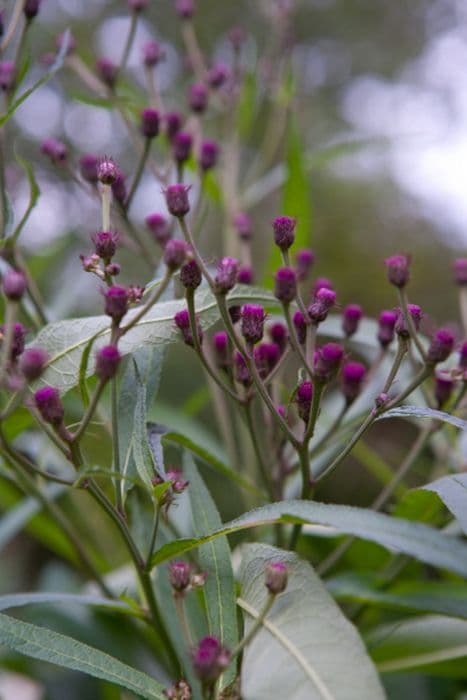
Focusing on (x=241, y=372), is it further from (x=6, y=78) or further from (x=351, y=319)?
(x=6, y=78)

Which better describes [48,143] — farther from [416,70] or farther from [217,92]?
[416,70]

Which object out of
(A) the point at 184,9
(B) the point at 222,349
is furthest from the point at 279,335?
(A) the point at 184,9

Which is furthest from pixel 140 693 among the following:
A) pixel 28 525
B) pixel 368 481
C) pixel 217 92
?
pixel 368 481

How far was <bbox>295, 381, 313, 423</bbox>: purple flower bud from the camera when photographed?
51 centimetres

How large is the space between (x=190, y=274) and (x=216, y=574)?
0.67 feet

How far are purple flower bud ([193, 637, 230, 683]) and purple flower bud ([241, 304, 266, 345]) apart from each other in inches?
→ 7.8

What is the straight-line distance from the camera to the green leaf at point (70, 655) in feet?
1.58

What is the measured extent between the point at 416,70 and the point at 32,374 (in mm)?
3958

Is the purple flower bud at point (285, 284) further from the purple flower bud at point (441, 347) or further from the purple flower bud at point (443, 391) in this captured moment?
the purple flower bud at point (443, 391)

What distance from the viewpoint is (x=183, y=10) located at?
103 centimetres

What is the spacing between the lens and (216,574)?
52cm

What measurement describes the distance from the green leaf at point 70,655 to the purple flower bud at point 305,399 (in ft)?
0.65

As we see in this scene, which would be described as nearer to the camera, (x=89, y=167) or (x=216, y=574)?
(x=216, y=574)

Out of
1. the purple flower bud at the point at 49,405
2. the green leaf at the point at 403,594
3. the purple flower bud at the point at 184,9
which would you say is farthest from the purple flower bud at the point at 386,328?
the purple flower bud at the point at 184,9
